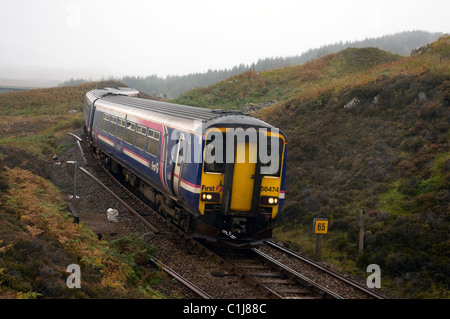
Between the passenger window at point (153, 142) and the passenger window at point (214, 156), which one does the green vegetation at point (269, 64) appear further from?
the passenger window at point (214, 156)

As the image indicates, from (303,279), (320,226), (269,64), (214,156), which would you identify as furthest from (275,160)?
(269,64)

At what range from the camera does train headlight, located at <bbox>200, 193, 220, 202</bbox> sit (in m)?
11.2

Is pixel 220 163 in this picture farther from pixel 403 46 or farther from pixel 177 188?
pixel 403 46

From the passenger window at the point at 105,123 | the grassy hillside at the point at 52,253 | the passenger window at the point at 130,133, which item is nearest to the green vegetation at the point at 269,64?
the passenger window at the point at 105,123

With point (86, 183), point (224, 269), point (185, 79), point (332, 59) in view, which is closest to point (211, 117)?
point (224, 269)

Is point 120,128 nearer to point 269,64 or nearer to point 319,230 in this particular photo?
point 319,230

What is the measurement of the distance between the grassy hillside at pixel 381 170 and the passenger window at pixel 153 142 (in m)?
5.34

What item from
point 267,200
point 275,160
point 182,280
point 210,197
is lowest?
point 182,280

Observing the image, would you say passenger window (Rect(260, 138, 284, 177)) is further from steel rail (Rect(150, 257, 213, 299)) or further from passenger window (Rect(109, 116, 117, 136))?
passenger window (Rect(109, 116, 117, 136))

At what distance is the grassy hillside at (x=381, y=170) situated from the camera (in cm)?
1144

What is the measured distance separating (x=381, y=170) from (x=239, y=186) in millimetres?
7078

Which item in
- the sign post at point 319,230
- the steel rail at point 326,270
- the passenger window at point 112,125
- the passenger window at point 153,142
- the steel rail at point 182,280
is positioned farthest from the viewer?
the passenger window at point 112,125

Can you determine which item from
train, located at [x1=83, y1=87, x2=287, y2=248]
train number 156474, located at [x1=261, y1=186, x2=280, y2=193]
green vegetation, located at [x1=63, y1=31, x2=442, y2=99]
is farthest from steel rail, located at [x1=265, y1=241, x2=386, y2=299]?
green vegetation, located at [x1=63, y1=31, x2=442, y2=99]

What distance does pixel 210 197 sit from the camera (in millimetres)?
11219
